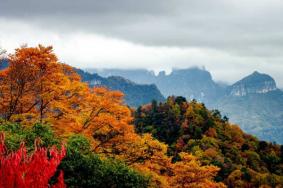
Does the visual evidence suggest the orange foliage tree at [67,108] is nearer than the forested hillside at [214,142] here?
Yes

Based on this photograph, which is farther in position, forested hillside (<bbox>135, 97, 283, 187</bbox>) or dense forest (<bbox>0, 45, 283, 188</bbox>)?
forested hillside (<bbox>135, 97, 283, 187</bbox>)

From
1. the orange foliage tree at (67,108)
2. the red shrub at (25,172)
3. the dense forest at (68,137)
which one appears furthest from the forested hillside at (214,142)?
the red shrub at (25,172)

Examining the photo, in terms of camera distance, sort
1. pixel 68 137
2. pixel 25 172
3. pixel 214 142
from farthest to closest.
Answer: pixel 214 142 → pixel 68 137 → pixel 25 172

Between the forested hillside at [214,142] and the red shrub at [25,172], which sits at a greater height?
the red shrub at [25,172]

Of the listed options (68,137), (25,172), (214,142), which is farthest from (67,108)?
(214,142)

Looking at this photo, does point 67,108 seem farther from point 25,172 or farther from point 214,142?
point 214,142

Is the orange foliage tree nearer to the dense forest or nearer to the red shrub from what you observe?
the dense forest

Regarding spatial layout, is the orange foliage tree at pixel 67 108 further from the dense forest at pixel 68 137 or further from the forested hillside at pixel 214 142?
the forested hillside at pixel 214 142

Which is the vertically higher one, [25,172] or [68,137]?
[25,172]

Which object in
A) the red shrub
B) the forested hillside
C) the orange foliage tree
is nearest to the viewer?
the red shrub

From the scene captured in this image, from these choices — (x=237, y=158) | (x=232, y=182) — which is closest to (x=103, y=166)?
(x=232, y=182)

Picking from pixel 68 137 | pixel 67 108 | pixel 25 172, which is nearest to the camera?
pixel 25 172

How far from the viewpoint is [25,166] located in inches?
645

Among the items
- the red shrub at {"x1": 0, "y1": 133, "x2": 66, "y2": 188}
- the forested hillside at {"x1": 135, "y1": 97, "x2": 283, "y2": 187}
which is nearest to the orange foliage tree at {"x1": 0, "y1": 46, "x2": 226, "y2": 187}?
the red shrub at {"x1": 0, "y1": 133, "x2": 66, "y2": 188}
